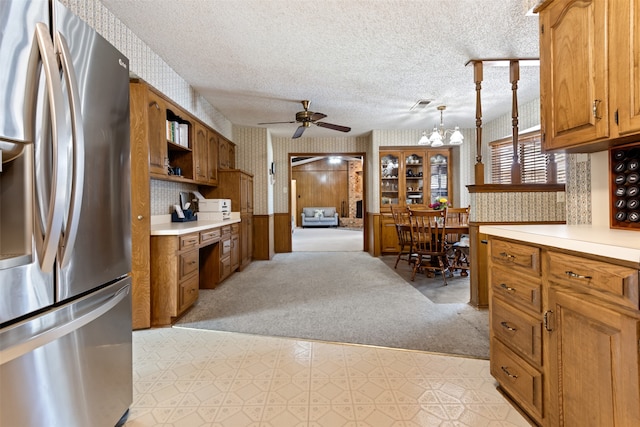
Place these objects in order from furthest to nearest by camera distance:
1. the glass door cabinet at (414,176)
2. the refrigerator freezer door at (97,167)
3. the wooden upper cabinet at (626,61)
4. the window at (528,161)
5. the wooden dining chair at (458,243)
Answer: the glass door cabinet at (414,176), the window at (528,161), the wooden dining chair at (458,243), the wooden upper cabinet at (626,61), the refrigerator freezer door at (97,167)

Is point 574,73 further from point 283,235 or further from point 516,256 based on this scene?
point 283,235

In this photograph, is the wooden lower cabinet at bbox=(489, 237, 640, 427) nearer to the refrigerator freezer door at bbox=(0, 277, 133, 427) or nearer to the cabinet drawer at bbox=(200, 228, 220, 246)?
the refrigerator freezer door at bbox=(0, 277, 133, 427)

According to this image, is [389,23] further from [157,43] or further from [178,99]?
[178,99]

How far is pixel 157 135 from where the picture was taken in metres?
2.64

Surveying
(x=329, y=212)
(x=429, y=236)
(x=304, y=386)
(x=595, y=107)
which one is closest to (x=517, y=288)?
(x=595, y=107)

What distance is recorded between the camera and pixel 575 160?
180cm

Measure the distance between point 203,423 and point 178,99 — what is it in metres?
3.02

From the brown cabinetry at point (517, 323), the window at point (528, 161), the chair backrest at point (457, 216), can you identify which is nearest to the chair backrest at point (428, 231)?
the chair backrest at point (457, 216)

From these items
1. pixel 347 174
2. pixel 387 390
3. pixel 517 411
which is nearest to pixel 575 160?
pixel 517 411

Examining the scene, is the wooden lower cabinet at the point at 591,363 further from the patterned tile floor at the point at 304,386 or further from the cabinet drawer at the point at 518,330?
the patterned tile floor at the point at 304,386

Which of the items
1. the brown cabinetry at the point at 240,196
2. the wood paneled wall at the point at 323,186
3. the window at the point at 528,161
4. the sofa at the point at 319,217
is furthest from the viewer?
the wood paneled wall at the point at 323,186

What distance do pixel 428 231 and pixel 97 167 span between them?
141 inches

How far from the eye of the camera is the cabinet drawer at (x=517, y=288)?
4.16 ft

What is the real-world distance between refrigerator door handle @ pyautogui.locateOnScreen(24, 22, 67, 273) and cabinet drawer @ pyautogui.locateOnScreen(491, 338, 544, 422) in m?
1.93
